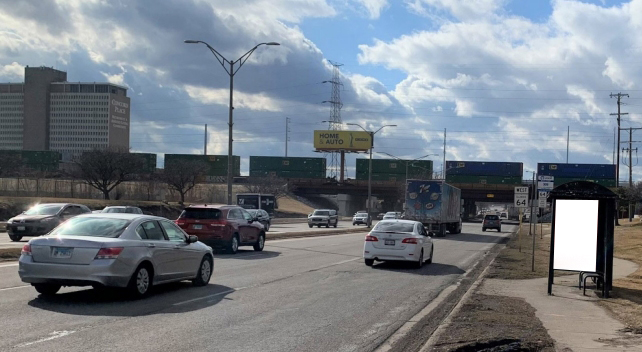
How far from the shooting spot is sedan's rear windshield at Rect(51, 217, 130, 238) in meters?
12.0

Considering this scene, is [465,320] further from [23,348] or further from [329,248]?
[329,248]

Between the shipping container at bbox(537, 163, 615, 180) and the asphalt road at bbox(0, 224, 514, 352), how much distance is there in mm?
88720

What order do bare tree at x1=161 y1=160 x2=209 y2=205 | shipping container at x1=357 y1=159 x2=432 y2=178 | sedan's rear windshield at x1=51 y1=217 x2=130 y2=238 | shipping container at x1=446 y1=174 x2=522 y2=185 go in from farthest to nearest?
shipping container at x1=357 y1=159 x2=432 y2=178 < shipping container at x1=446 y1=174 x2=522 y2=185 < bare tree at x1=161 y1=160 x2=209 y2=205 < sedan's rear windshield at x1=51 y1=217 x2=130 y2=238

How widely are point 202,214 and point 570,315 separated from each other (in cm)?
1479

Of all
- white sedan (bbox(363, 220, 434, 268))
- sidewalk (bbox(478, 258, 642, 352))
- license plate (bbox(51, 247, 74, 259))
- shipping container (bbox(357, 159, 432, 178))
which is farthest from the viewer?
shipping container (bbox(357, 159, 432, 178))

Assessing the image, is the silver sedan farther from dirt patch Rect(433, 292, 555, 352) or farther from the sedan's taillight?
dirt patch Rect(433, 292, 555, 352)

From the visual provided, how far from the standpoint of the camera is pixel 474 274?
19.8 metres

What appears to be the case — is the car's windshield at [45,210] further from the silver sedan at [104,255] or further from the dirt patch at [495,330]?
the dirt patch at [495,330]

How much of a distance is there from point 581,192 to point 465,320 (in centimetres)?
492

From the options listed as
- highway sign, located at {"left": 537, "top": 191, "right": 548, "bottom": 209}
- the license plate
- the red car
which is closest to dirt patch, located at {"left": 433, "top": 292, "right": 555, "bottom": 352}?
the license plate

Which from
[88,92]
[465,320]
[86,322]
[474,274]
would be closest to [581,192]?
[465,320]

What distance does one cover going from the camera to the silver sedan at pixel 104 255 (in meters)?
11.4

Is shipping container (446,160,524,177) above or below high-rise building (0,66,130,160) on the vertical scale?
below

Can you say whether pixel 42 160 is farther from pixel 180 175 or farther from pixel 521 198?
pixel 521 198
